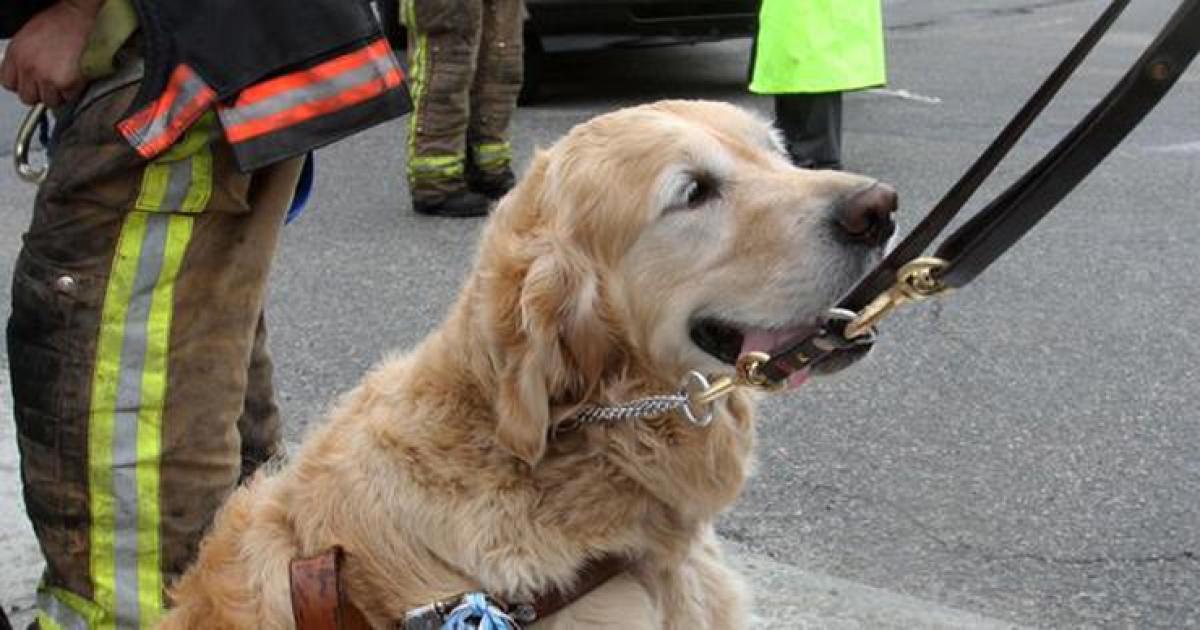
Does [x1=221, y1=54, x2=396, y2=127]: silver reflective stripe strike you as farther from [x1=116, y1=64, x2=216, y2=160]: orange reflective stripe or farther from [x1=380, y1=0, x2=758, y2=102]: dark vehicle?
[x1=380, y1=0, x2=758, y2=102]: dark vehicle

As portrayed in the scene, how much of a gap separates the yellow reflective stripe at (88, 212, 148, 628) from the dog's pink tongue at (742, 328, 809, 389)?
3.58ft

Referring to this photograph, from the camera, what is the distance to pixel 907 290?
1.81 meters

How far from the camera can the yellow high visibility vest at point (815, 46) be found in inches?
255

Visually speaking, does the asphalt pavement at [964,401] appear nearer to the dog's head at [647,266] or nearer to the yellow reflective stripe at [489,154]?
the yellow reflective stripe at [489,154]

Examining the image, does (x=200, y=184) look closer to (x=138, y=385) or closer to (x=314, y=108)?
(x=314, y=108)

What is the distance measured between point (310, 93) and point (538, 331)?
0.64m

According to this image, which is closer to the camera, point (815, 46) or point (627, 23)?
point (815, 46)

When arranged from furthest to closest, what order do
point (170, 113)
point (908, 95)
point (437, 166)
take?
point (908, 95) < point (437, 166) < point (170, 113)

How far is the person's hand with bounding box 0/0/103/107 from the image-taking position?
2.38 m

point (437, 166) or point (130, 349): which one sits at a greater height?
point (130, 349)

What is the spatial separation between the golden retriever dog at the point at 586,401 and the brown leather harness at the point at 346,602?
2 cm

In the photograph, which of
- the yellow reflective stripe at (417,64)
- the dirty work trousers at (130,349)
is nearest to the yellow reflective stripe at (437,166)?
the yellow reflective stripe at (417,64)

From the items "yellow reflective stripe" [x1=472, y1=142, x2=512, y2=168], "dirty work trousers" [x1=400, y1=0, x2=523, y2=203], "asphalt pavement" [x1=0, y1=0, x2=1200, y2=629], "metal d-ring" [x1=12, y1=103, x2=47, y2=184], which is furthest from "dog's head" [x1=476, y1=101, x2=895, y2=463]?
"yellow reflective stripe" [x1=472, y1=142, x2=512, y2=168]

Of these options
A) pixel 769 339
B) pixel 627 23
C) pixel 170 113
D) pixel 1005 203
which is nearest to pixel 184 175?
pixel 170 113
